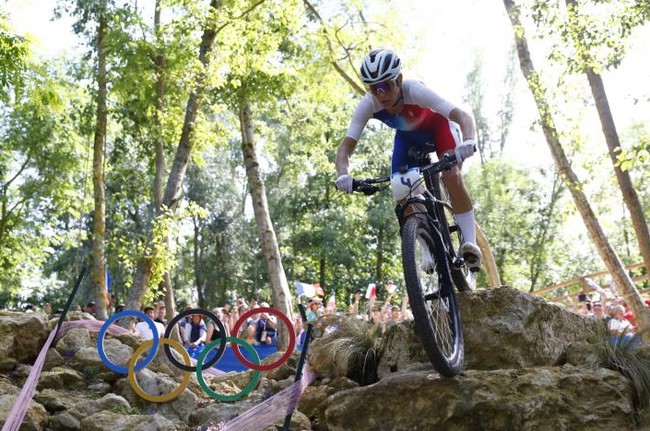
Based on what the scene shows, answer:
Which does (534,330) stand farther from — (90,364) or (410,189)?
(90,364)

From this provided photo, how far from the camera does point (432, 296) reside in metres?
5.46

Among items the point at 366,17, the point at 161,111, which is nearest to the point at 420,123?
the point at 161,111

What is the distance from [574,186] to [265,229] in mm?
6606

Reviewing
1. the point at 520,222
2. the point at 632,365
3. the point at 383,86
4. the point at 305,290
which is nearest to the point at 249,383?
the point at 383,86

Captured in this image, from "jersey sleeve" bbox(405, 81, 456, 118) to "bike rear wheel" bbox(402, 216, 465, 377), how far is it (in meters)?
0.92

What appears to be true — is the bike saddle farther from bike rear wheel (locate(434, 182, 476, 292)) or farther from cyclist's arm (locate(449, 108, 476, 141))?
cyclist's arm (locate(449, 108, 476, 141))

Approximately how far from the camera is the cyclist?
555cm

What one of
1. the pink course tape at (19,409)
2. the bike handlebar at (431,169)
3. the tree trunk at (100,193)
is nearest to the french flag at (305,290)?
the tree trunk at (100,193)

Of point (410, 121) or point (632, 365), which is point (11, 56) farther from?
point (632, 365)

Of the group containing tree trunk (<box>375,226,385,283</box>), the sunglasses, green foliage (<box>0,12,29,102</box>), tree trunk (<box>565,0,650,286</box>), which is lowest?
the sunglasses

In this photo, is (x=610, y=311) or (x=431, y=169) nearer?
(x=431, y=169)

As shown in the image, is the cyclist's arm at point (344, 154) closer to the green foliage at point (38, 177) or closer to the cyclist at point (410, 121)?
the cyclist at point (410, 121)

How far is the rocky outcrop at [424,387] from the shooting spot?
5387mm

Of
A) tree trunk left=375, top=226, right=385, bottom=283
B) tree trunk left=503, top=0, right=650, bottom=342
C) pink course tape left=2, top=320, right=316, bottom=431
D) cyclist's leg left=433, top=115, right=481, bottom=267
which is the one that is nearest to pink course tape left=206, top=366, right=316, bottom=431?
pink course tape left=2, top=320, right=316, bottom=431
